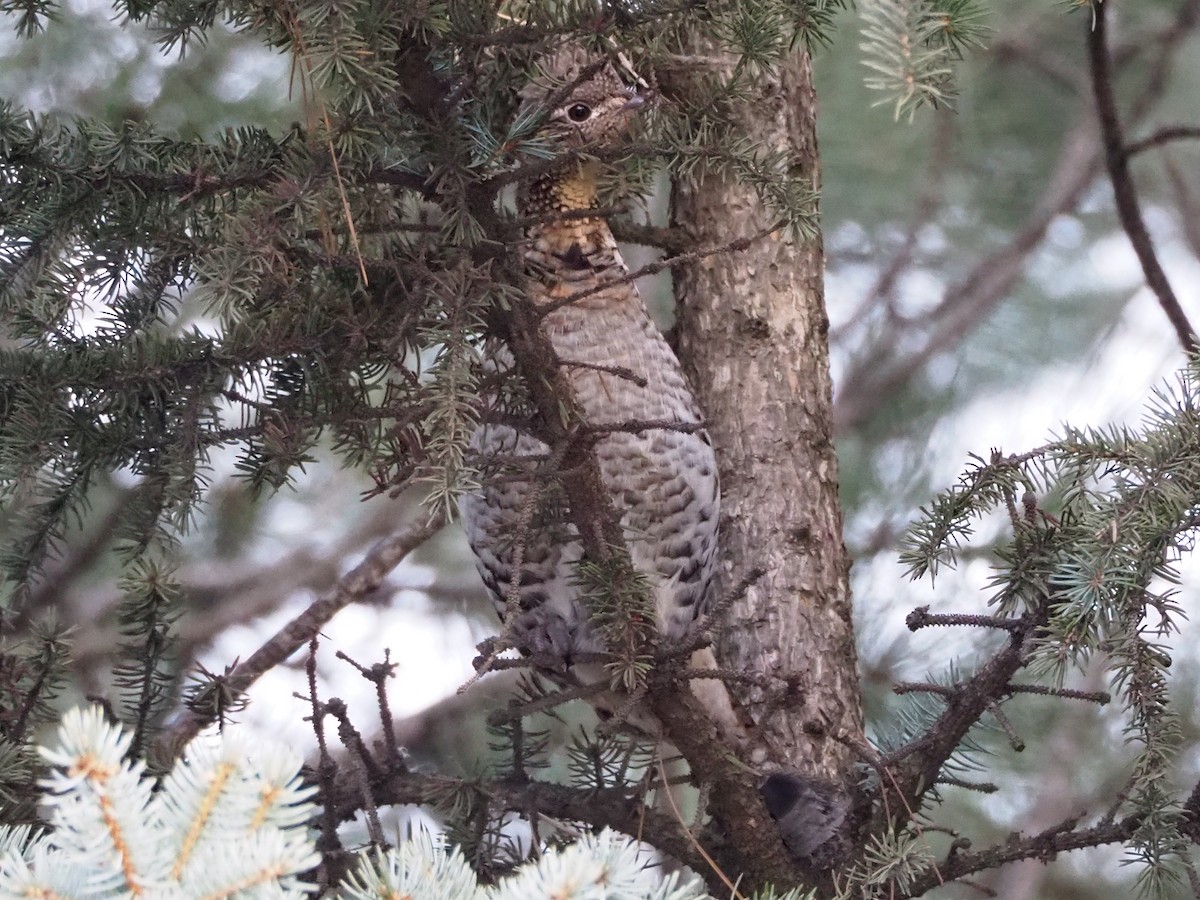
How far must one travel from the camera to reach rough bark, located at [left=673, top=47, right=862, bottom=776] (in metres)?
2.07

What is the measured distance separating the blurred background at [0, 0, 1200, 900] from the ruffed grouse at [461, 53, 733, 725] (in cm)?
97

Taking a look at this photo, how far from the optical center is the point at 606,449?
Answer: 1982mm

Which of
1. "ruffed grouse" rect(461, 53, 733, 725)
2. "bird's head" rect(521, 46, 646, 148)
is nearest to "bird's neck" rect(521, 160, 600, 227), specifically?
"ruffed grouse" rect(461, 53, 733, 725)

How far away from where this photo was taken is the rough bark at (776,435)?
2.07 meters

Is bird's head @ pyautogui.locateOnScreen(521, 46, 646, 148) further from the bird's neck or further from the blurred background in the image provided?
the blurred background

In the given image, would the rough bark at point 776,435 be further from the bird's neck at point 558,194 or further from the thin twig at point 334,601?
the thin twig at point 334,601

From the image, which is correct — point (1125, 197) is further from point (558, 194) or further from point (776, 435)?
point (558, 194)

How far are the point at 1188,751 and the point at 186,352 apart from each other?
242cm

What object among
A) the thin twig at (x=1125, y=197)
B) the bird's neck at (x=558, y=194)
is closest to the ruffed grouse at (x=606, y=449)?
the bird's neck at (x=558, y=194)

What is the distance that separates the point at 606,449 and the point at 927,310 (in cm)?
150

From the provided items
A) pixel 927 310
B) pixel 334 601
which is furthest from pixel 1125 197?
pixel 334 601

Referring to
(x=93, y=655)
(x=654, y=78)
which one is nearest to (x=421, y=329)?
(x=654, y=78)

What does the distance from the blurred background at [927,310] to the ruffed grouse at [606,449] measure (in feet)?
3.17

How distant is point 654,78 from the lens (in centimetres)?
195
